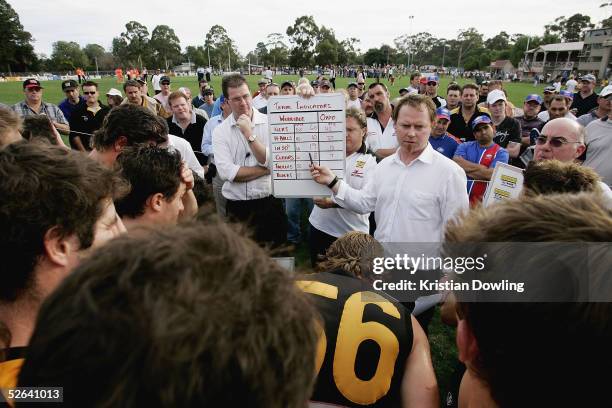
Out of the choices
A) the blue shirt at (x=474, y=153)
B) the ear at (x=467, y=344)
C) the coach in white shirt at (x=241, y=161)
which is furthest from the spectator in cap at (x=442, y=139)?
the ear at (x=467, y=344)

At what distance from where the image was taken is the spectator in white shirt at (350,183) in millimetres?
3305

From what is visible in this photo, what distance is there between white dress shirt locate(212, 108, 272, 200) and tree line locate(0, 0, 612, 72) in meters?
79.1

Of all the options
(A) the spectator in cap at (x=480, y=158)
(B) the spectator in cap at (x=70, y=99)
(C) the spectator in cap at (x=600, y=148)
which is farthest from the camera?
(B) the spectator in cap at (x=70, y=99)

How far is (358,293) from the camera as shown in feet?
5.33

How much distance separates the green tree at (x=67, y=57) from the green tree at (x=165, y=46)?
634 inches

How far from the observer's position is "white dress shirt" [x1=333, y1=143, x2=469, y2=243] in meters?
2.64

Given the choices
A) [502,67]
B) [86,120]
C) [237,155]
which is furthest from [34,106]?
[502,67]

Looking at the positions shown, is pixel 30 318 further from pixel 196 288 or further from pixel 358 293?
pixel 358 293

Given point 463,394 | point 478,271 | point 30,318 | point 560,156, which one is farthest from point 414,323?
point 560,156

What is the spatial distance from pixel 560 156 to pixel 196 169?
3424mm

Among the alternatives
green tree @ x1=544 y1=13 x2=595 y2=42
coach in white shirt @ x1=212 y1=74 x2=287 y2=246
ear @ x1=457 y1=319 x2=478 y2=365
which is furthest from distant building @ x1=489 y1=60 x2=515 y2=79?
ear @ x1=457 y1=319 x2=478 y2=365

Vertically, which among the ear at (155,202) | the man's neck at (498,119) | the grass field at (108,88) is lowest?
the grass field at (108,88)

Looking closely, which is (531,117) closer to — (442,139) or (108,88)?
(442,139)

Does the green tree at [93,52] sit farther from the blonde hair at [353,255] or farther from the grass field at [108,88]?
the blonde hair at [353,255]
